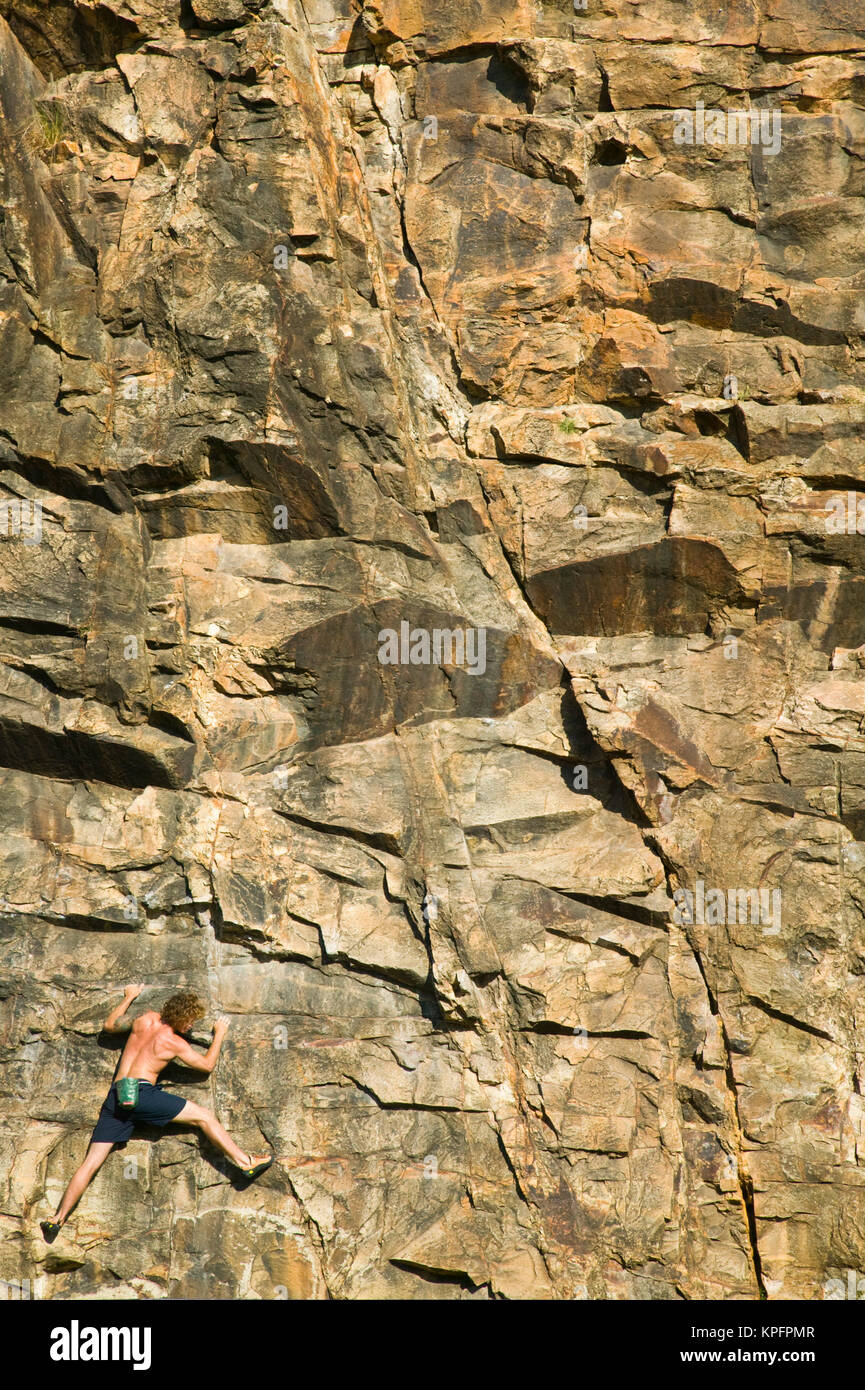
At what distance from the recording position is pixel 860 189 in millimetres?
10273

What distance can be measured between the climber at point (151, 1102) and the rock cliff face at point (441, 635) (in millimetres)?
215

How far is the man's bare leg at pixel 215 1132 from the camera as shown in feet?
27.8

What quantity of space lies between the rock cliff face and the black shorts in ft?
0.73

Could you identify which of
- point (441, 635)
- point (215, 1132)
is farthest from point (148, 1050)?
point (441, 635)

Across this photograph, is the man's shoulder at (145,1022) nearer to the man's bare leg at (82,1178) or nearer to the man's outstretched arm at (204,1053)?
the man's outstretched arm at (204,1053)

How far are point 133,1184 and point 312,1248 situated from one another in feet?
4.86

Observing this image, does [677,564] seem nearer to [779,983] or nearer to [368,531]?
[368,531]

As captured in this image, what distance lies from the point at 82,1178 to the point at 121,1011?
4.05 feet

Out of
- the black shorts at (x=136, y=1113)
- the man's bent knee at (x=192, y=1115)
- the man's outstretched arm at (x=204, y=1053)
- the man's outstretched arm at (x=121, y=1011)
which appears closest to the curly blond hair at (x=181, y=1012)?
the man's outstretched arm at (x=204, y=1053)

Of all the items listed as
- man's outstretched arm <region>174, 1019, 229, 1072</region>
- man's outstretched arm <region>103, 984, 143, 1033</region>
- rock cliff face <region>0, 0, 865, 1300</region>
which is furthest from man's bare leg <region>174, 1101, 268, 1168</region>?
man's outstretched arm <region>103, 984, 143, 1033</region>

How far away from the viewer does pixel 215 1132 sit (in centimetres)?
851

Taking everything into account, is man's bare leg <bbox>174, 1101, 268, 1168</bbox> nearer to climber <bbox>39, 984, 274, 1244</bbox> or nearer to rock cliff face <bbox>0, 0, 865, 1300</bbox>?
climber <bbox>39, 984, 274, 1244</bbox>

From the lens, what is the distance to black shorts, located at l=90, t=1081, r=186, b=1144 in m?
8.48

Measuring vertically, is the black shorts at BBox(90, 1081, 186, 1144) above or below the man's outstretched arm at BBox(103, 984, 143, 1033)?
below
